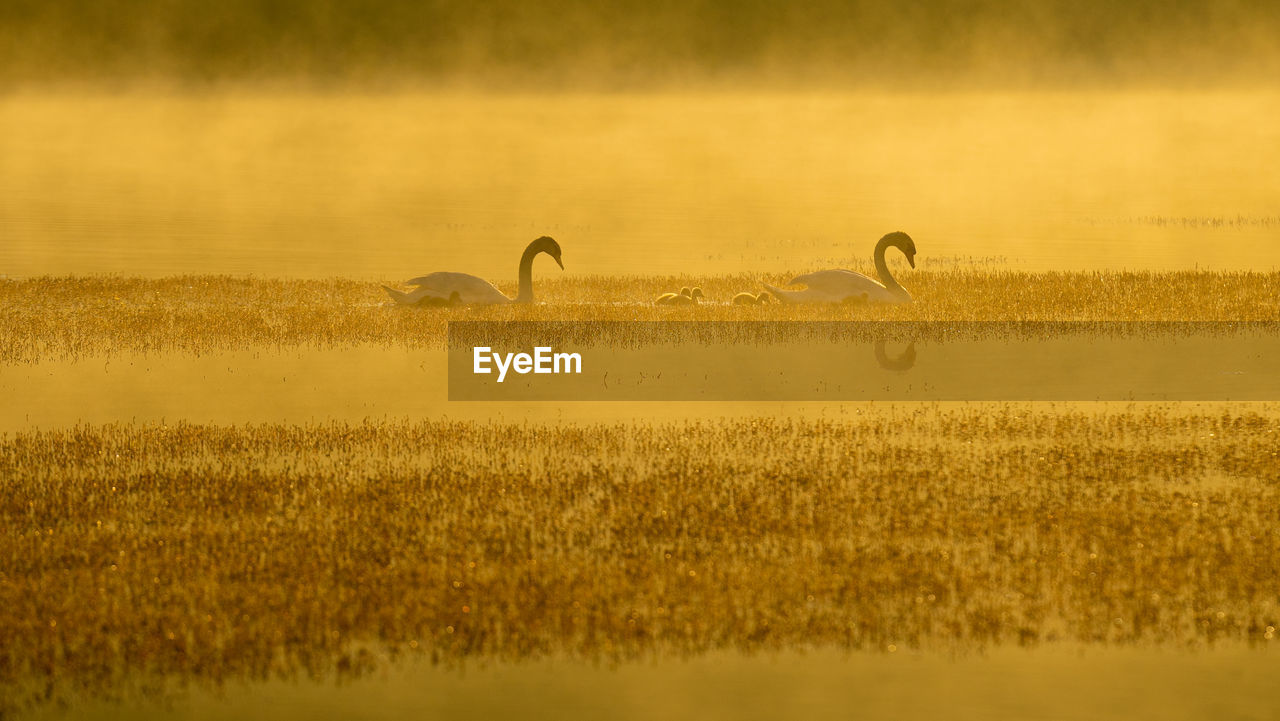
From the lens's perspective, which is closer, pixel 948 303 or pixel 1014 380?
pixel 1014 380

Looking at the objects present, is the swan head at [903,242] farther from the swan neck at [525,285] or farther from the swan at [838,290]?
the swan neck at [525,285]

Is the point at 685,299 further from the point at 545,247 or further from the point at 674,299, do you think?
the point at 545,247

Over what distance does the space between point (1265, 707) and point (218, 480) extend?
9403 millimetres

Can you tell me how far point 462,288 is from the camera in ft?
106

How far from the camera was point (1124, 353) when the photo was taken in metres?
26.1

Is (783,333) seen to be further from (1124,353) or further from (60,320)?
(60,320)

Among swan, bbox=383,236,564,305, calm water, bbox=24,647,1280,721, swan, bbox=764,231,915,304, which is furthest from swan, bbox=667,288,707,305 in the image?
calm water, bbox=24,647,1280,721

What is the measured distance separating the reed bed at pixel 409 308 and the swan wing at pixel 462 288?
1.47 feet

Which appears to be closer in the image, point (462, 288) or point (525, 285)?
point (462, 288)

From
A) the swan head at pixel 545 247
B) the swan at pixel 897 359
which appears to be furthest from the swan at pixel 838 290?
the swan head at pixel 545 247

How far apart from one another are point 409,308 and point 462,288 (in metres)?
1.03

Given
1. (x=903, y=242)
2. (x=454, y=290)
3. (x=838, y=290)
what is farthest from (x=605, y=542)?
(x=903, y=242)

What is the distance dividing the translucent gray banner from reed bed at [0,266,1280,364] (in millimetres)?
1056

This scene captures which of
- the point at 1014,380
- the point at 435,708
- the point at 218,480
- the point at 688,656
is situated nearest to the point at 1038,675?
the point at 688,656
